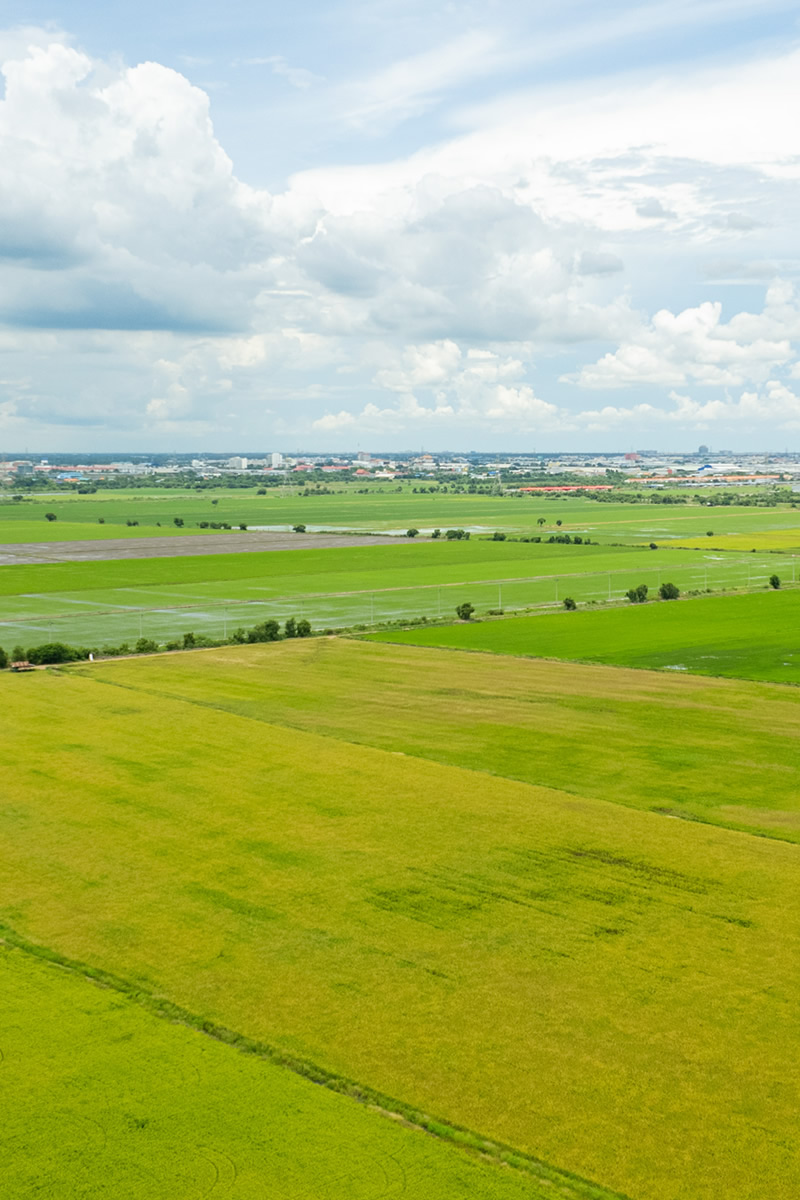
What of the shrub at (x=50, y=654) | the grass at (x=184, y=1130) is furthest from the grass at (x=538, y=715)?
the grass at (x=184, y=1130)

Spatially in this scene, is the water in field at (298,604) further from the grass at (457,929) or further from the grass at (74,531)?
the grass at (74,531)

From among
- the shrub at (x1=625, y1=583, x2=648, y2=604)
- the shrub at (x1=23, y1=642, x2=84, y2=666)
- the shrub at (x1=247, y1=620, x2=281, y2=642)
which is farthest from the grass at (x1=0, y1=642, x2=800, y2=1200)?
the shrub at (x1=625, y1=583, x2=648, y2=604)

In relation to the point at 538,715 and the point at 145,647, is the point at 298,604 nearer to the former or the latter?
the point at 145,647

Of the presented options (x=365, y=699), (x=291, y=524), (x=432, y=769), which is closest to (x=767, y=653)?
(x=365, y=699)

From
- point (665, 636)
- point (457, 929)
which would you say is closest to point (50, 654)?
point (665, 636)

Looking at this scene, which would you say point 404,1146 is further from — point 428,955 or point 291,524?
point 291,524

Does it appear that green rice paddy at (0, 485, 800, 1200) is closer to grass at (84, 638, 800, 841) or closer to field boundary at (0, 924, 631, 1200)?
field boundary at (0, 924, 631, 1200)

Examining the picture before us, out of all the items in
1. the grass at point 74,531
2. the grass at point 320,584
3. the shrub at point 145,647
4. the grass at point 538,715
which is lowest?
the grass at point 538,715
